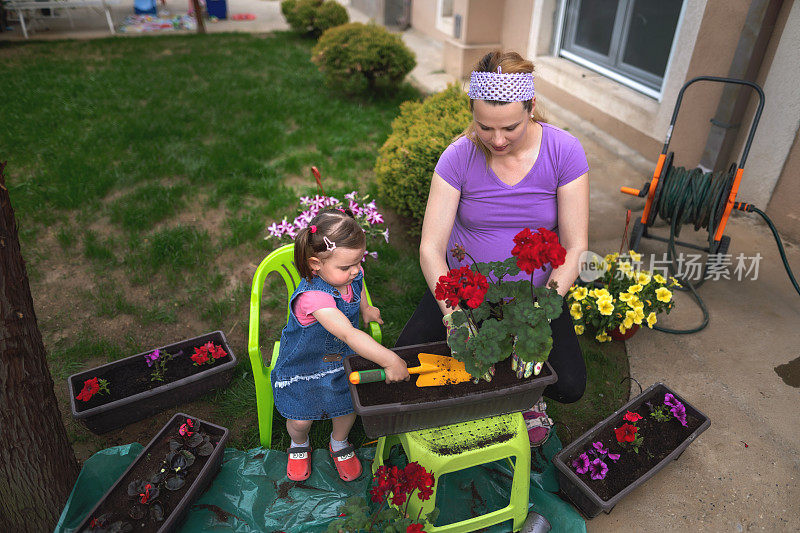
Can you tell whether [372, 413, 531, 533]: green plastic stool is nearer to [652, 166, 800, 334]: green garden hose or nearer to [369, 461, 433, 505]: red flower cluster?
[369, 461, 433, 505]: red flower cluster

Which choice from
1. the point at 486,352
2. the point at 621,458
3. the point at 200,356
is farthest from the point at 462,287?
the point at 200,356

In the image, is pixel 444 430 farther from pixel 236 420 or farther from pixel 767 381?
pixel 767 381

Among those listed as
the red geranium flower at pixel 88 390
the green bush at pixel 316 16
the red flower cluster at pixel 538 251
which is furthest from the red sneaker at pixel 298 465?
the green bush at pixel 316 16

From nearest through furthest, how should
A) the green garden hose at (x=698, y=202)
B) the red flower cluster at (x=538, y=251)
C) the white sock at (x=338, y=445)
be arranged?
the red flower cluster at (x=538, y=251), the white sock at (x=338, y=445), the green garden hose at (x=698, y=202)

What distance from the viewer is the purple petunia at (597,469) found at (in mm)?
2252

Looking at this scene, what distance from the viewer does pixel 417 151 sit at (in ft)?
12.0

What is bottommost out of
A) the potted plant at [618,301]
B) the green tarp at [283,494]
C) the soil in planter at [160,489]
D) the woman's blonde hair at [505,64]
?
the green tarp at [283,494]

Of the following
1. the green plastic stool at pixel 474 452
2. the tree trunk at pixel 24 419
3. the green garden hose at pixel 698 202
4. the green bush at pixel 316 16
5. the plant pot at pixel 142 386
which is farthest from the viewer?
the green bush at pixel 316 16

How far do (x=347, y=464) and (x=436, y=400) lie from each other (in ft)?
2.82

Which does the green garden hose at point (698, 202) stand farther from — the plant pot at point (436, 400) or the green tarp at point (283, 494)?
the plant pot at point (436, 400)

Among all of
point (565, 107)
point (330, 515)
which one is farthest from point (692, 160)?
point (330, 515)

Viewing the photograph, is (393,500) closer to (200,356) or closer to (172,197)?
(200,356)

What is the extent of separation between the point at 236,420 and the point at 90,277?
1799mm

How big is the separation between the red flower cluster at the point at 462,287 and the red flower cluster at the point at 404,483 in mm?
618
